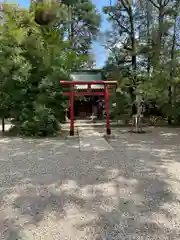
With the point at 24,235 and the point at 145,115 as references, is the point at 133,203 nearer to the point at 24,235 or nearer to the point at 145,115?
the point at 24,235

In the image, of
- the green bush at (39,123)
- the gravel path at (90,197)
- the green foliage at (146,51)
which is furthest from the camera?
the green foliage at (146,51)

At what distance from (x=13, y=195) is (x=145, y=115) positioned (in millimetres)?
11566

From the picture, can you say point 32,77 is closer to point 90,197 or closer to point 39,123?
point 39,123

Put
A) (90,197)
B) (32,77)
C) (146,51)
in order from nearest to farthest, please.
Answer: (90,197) < (32,77) < (146,51)

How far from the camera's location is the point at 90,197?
10.1 feet

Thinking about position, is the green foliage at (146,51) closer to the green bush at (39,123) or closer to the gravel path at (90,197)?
the green bush at (39,123)


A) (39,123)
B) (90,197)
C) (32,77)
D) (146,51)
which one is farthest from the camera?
(146,51)

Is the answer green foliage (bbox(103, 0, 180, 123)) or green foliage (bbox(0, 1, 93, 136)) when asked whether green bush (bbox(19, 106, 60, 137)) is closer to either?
green foliage (bbox(0, 1, 93, 136))

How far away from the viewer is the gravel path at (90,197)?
89.5 inches

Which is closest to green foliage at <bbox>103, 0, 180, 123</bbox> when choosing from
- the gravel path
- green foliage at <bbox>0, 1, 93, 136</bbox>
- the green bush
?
green foliage at <bbox>0, 1, 93, 136</bbox>

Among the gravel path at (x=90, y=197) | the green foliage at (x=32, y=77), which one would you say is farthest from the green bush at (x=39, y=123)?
the gravel path at (x=90, y=197)

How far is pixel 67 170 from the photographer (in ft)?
14.1

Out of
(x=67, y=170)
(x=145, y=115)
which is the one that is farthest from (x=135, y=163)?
(x=145, y=115)

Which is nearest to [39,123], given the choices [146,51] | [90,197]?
[90,197]
